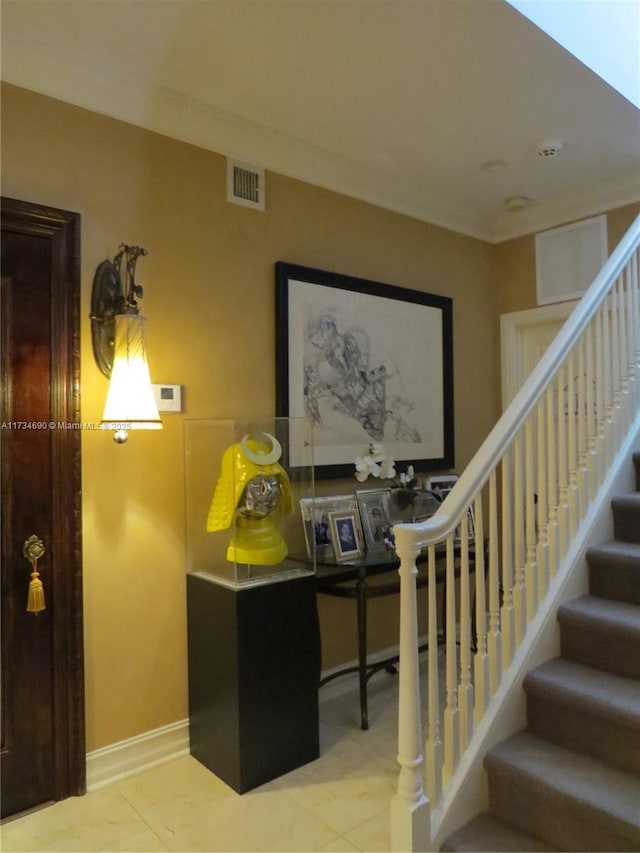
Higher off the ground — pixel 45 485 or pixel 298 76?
pixel 298 76

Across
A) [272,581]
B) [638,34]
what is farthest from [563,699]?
[638,34]

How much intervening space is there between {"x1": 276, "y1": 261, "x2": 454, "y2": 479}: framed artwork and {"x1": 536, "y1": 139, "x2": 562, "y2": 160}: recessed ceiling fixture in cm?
98

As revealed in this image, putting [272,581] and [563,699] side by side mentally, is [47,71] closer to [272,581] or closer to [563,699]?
[272,581]

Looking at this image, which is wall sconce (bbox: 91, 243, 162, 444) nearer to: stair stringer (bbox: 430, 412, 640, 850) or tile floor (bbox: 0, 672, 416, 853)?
tile floor (bbox: 0, 672, 416, 853)

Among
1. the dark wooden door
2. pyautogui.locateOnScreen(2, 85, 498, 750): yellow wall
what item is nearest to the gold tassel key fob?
the dark wooden door

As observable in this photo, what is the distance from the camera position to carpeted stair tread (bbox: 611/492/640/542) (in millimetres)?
2482

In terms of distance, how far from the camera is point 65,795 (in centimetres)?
223

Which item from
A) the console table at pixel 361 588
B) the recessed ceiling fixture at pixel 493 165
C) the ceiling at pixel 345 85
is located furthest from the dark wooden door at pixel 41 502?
the recessed ceiling fixture at pixel 493 165

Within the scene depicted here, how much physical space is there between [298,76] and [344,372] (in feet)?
4.61

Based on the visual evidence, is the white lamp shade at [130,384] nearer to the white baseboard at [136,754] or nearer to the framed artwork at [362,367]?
the framed artwork at [362,367]

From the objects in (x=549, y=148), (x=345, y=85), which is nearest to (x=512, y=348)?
(x=549, y=148)

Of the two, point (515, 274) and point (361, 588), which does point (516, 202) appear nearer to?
point (515, 274)

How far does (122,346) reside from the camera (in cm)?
227

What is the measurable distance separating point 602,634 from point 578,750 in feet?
1.31
